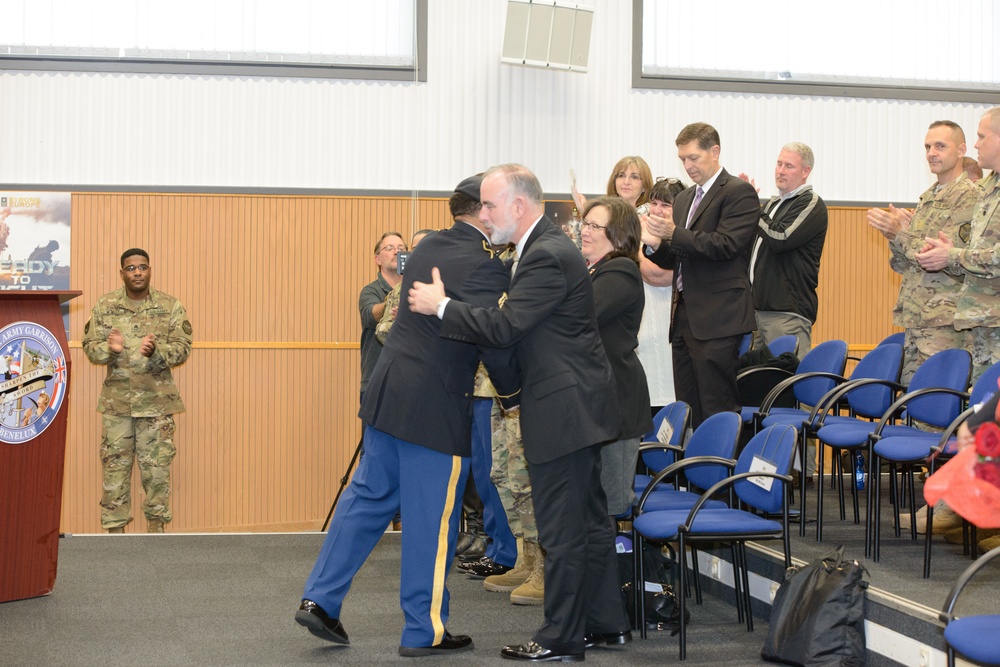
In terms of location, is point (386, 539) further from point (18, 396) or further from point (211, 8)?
point (211, 8)

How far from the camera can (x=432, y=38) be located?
8.12 m

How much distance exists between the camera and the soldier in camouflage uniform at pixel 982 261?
4352 mm

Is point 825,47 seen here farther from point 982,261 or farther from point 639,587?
point 639,587

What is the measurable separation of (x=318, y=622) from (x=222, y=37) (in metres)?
5.43

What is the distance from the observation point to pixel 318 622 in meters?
3.78

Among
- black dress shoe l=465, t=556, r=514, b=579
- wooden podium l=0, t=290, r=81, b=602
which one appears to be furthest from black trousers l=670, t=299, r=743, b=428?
wooden podium l=0, t=290, r=81, b=602

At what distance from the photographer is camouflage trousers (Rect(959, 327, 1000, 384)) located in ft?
14.8

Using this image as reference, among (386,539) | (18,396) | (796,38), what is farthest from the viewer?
(796,38)

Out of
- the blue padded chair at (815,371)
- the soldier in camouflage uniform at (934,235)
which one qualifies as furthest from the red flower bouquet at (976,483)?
the blue padded chair at (815,371)

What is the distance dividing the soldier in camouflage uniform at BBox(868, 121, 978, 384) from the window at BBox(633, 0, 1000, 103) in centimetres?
347

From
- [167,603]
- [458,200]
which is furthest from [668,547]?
[167,603]

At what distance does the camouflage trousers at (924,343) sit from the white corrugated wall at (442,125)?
11.2ft

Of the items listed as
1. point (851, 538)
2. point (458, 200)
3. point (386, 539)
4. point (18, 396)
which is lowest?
point (386, 539)

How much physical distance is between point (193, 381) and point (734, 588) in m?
4.63
